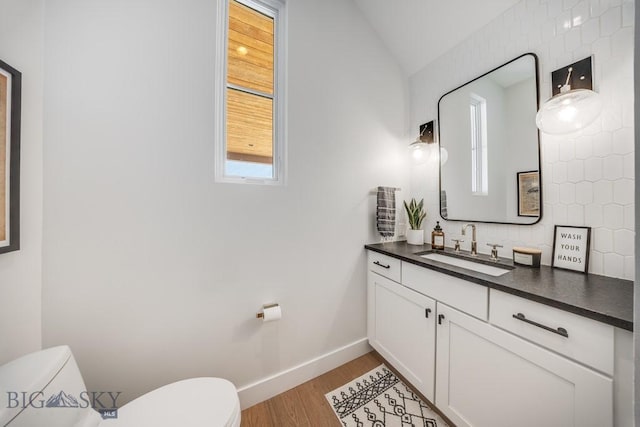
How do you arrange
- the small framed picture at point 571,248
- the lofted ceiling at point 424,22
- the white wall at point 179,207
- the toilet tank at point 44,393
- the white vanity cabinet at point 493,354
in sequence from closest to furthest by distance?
1. the toilet tank at point 44,393
2. the white vanity cabinet at point 493,354
3. the white wall at point 179,207
4. the small framed picture at point 571,248
5. the lofted ceiling at point 424,22

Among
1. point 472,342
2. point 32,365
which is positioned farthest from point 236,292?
point 472,342

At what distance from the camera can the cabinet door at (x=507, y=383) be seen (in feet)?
2.36

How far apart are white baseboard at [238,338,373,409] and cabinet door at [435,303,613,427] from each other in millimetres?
654

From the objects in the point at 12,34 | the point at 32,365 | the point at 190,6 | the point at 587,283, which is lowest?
the point at 32,365

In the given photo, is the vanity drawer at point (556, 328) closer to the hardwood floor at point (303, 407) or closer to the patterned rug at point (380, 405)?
the patterned rug at point (380, 405)

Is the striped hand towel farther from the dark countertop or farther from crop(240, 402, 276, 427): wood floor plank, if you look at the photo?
crop(240, 402, 276, 427): wood floor plank

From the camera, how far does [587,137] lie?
106cm

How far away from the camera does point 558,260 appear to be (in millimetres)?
1139

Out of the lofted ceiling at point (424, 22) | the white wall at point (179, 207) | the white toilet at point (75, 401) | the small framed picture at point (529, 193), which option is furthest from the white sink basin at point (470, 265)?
the lofted ceiling at point (424, 22)

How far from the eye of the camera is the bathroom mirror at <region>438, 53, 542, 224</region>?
1.26 m

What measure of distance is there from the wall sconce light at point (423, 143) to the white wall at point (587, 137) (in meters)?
0.51

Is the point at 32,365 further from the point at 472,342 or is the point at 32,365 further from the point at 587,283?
the point at 587,283

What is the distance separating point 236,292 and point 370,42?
2165 millimetres

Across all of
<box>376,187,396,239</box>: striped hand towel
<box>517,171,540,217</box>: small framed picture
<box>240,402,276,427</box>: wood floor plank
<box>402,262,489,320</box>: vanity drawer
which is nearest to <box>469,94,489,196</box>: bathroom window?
<box>517,171,540,217</box>: small framed picture
